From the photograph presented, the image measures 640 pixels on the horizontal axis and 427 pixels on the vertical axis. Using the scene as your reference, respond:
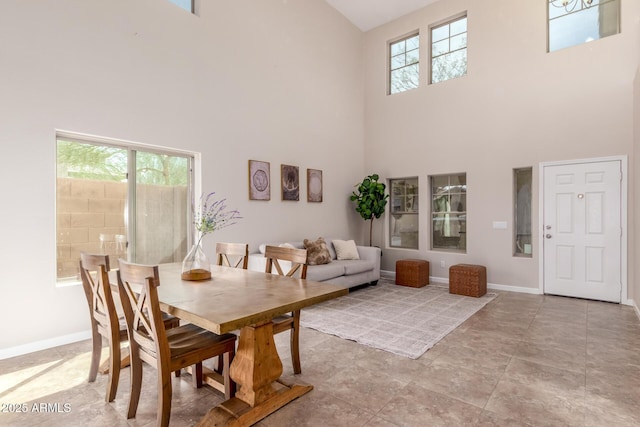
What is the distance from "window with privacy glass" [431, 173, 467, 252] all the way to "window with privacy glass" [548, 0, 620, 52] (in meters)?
2.41

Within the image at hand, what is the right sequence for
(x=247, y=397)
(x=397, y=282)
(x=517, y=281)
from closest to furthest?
1. (x=247, y=397)
2. (x=517, y=281)
3. (x=397, y=282)

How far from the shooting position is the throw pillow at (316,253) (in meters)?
5.11

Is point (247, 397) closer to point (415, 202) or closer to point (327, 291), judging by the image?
point (327, 291)

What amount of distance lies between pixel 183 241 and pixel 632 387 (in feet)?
14.7

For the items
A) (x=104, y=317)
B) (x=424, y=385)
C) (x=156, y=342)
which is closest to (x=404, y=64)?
(x=424, y=385)

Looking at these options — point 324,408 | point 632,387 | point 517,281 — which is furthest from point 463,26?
point 324,408

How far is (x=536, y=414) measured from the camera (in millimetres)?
2094

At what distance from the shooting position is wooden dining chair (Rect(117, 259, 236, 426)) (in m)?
1.74

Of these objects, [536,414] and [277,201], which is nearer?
[536,414]

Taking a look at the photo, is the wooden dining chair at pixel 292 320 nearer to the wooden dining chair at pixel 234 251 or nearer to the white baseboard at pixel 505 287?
the wooden dining chair at pixel 234 251

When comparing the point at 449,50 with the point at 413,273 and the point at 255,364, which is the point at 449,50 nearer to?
the point at 413,273

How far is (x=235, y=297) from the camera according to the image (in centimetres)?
203

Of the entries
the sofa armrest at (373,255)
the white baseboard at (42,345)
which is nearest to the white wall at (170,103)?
the white baseboard at (42,345)

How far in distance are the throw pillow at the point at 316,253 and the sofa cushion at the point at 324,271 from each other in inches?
4.6
